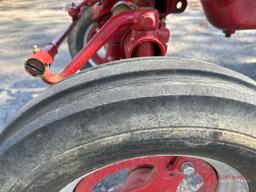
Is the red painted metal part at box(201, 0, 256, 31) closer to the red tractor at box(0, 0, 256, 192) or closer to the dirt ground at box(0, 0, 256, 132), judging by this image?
the red tractor at box(0, 0, 256, 192)

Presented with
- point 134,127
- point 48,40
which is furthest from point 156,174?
point 48,40

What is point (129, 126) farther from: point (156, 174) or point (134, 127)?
point (156, 174)

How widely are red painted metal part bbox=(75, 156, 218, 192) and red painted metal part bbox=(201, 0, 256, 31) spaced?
1.62 feet

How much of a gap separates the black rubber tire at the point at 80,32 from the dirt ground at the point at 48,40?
317 mm

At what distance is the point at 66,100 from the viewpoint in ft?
3.12

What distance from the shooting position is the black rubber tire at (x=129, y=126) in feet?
2.96

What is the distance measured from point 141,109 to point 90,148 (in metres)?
0.13

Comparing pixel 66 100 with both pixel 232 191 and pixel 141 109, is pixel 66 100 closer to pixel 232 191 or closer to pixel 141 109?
pixel 141 109

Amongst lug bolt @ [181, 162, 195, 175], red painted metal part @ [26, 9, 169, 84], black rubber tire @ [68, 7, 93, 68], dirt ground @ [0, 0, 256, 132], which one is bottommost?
lug bolt @ [181, 162, 195, 175]

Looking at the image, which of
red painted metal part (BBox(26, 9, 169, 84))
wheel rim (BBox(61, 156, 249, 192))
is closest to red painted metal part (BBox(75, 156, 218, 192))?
wheel rim (BBox(61, 156, 249, 192))

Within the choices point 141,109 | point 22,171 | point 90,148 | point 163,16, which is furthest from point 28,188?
point 163,16

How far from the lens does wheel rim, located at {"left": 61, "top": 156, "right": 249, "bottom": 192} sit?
104 centimetres

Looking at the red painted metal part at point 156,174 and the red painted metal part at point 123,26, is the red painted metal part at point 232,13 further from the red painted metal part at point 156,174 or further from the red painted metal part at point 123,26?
the red painted metal part at point 156,174

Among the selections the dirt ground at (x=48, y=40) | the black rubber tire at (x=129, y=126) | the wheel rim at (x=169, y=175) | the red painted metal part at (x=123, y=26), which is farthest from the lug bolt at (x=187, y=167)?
the dirt ground at (x=48, y=40)
